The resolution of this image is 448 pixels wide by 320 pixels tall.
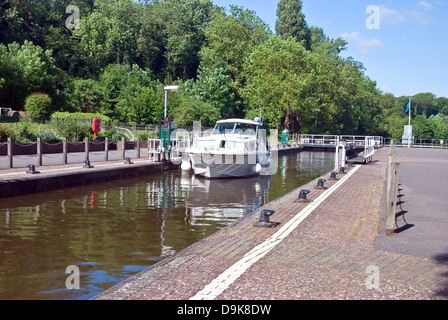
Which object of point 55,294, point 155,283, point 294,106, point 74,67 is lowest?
point 55,294

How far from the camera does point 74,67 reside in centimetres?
6266

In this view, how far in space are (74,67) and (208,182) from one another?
47226 millimetres

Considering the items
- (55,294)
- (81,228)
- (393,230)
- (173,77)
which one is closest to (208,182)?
(81,228)

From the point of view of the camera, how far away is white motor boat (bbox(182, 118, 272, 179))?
75.4 ft

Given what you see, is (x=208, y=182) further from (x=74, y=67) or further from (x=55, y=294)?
(x=74, y=67)

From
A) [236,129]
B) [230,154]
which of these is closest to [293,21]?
[236,129]

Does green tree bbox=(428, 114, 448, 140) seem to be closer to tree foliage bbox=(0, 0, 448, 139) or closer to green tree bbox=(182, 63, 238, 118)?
tree foliage bbox=(0, 0, 448, 139)

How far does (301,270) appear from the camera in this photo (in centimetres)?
640

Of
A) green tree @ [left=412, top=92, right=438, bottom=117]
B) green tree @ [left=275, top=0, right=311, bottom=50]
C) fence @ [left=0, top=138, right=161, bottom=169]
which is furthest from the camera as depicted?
green tree @ [left=412, top=92, right=438, bottom=117]

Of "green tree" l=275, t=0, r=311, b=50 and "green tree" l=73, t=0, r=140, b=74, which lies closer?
"green tree" l=73, t=0, r=140, b=74

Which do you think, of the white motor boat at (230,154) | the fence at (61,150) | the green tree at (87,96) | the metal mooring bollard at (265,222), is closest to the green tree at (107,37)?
the green tree at (87,96)

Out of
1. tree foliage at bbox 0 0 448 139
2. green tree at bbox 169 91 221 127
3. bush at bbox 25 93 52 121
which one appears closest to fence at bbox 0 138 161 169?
bush at bbox 25 93 52 121

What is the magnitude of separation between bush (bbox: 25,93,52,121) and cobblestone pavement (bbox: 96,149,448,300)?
37.8 m

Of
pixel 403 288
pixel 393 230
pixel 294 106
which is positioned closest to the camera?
pixel 403 288
